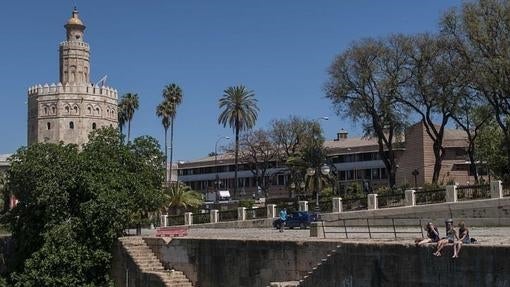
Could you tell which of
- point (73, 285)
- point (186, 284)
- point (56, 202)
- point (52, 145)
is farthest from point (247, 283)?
point (52, 145)

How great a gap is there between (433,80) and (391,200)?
13983 mm

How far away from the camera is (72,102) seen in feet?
293

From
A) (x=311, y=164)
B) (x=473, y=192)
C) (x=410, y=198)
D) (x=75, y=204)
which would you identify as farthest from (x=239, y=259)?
(x=311, y=164)

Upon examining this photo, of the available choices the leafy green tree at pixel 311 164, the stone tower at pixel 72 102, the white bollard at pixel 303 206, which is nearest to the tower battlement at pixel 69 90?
the stone tower at pixel 72 102

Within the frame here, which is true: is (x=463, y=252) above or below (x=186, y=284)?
above

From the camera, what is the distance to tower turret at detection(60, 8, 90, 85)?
91.4m

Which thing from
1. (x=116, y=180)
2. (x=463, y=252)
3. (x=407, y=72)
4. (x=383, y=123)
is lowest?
(x=463, y=252)

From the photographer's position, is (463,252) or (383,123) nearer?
(463,252)

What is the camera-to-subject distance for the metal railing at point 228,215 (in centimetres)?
4838

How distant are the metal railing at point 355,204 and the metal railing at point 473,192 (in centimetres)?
587

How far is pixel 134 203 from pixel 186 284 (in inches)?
289

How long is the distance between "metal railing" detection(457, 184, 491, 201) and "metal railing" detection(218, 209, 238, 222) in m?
16.1

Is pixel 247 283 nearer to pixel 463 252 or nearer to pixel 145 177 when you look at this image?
pixel 463 252

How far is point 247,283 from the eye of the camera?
1004 inches
